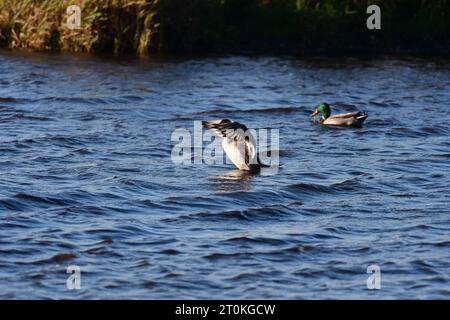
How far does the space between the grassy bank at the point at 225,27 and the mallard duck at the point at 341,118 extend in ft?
16.7

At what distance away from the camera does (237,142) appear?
1348cm

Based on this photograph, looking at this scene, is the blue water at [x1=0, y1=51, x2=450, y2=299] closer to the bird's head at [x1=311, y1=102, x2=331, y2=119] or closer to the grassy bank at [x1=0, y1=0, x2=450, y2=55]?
the bird's head at [x1=311, y1=102, x2=331, y2=119]

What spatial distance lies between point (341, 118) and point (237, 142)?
14.5 ft

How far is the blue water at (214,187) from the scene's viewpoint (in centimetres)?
975

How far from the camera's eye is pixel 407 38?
79.7ft

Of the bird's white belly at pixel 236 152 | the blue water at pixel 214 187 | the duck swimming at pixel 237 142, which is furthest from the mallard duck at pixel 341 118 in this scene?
the bird's white belly at pixel 236 152

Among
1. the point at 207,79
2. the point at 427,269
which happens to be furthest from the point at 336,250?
the point at 207,79

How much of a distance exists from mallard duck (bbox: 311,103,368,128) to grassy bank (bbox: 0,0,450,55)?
5098mm

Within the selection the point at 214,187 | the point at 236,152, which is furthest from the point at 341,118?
the point at 214,187

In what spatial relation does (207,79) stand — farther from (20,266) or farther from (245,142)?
(20,266)

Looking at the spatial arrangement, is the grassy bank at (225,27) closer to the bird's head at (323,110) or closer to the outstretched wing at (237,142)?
the bird's head at (323,110)

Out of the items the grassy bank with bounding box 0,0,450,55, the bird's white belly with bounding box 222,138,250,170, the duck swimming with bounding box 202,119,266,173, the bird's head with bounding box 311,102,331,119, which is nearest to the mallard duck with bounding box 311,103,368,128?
the bird's head with bounding box 311,102,331,119

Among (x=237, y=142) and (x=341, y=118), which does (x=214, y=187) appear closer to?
(x=237, y=142)
